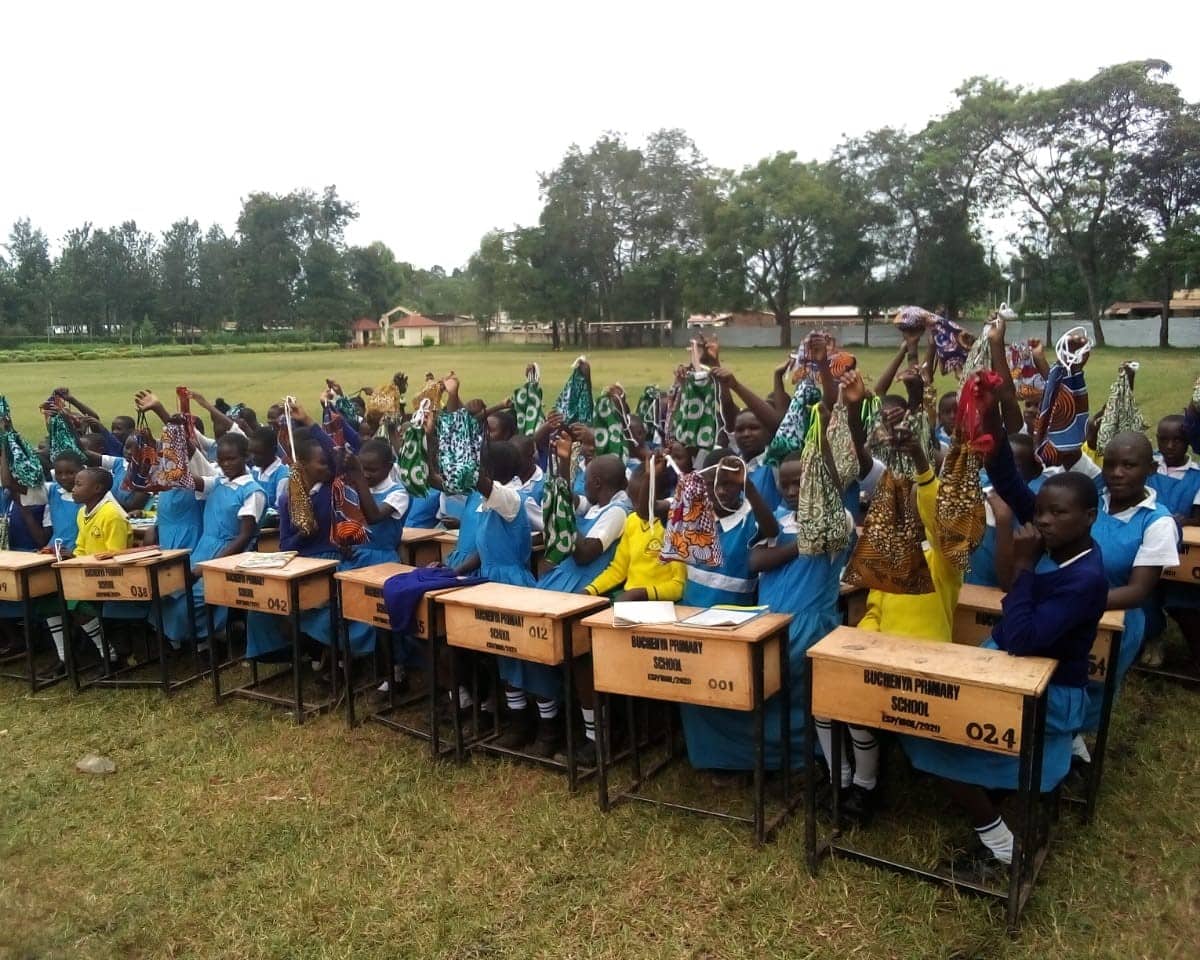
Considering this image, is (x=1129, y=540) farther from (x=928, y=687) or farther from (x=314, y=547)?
(x=314, y=547)

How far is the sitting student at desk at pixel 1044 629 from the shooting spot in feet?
11.2

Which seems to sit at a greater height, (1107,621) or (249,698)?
(1107,621)

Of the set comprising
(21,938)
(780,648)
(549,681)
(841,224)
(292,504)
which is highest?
(841,224)

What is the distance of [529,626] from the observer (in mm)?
4605

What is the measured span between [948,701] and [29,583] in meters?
6.02

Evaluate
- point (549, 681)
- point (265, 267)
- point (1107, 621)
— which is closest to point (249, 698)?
point (549, 681)

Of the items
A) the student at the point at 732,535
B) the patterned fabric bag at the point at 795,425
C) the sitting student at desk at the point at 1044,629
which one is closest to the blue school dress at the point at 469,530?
the student at the point at 732,535

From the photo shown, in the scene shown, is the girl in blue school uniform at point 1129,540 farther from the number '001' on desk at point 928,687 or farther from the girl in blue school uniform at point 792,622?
the girl in blue school uniform at point 792,622

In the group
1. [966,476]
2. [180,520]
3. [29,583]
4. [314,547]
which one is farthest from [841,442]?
[29,583]

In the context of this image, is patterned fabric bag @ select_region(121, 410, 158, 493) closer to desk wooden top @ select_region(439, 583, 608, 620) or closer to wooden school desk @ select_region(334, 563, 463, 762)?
wooden school desk @ select_region(334, 563, 463, 762)

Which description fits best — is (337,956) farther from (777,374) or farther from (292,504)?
(777,374)

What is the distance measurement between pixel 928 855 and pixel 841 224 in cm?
4454

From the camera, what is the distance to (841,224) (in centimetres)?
4509

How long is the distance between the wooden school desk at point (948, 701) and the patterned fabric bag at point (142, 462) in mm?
5784
